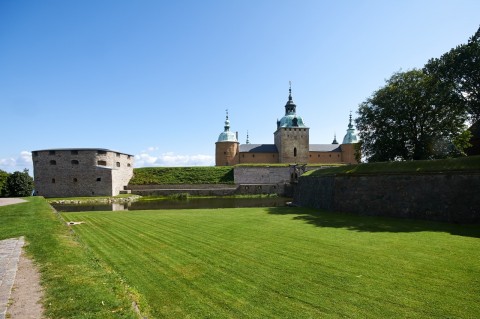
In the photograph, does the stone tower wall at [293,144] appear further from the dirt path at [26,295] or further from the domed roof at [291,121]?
the dirt path at [26,295]

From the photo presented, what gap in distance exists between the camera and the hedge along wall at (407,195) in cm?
1212

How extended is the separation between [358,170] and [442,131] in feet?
28.3

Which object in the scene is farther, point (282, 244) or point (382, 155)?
point (382, 155)

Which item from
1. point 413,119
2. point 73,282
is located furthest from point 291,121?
point 73,282

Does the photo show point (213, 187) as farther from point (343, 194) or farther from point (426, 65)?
point (426, 65)

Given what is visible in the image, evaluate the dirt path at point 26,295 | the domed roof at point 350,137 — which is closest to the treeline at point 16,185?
the dirt path at point 26,295

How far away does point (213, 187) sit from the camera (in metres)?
44.7

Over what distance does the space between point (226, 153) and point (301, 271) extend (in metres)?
49.7

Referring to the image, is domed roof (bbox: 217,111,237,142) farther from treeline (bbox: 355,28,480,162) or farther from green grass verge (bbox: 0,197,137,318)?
green grass verge (bbox: 0,197,137,318)

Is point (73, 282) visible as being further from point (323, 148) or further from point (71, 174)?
point (323, 148)

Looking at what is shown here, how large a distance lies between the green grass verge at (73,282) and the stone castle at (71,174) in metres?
34.3

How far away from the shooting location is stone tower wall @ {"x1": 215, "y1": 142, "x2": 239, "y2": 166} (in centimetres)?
5550

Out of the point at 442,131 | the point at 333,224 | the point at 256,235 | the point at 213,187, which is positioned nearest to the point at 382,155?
the point at 442,131

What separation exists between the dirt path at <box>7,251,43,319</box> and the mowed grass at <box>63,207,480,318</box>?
1498mm
